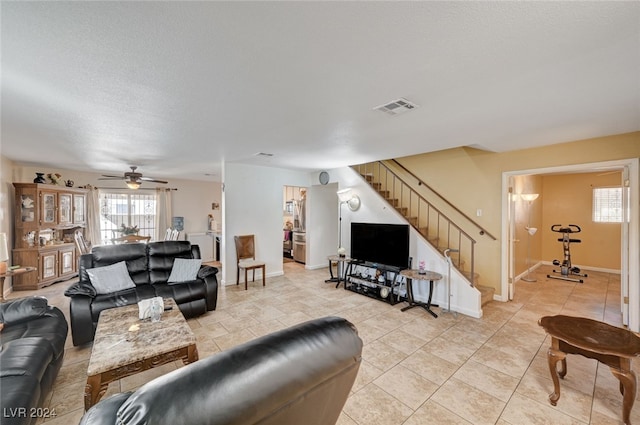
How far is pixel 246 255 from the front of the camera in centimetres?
547

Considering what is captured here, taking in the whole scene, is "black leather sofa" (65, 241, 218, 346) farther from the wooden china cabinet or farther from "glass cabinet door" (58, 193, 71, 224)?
"glass cabinet door" (58, 193, 71, 224)

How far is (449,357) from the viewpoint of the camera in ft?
8.93

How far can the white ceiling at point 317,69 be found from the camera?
128 centimetres

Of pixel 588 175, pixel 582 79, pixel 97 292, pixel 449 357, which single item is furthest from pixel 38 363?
pixel 588 175

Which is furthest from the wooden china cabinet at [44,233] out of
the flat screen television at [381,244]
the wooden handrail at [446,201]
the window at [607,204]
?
the window at [607,204]

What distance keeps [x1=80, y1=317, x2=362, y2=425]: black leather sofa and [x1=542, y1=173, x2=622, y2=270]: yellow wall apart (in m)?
8.40

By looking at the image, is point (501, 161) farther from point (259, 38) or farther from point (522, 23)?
point (259, 38)

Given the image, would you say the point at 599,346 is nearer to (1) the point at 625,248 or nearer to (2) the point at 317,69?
(1) the point at 625,248

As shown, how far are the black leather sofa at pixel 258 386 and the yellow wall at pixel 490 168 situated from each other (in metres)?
4.52

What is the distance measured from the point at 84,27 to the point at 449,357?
386 centimetres

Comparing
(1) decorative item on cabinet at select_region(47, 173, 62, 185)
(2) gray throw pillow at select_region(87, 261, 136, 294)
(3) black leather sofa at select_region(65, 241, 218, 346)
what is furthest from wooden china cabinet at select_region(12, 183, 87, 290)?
Answer: (2) gray throw pillow at select_region(87, 261, 136, 294)

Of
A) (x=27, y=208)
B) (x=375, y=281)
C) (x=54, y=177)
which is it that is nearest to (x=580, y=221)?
(x=375, y=281)

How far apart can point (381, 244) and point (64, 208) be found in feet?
23.2

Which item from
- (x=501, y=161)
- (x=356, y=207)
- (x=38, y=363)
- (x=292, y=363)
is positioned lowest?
(x=38, y=363)
